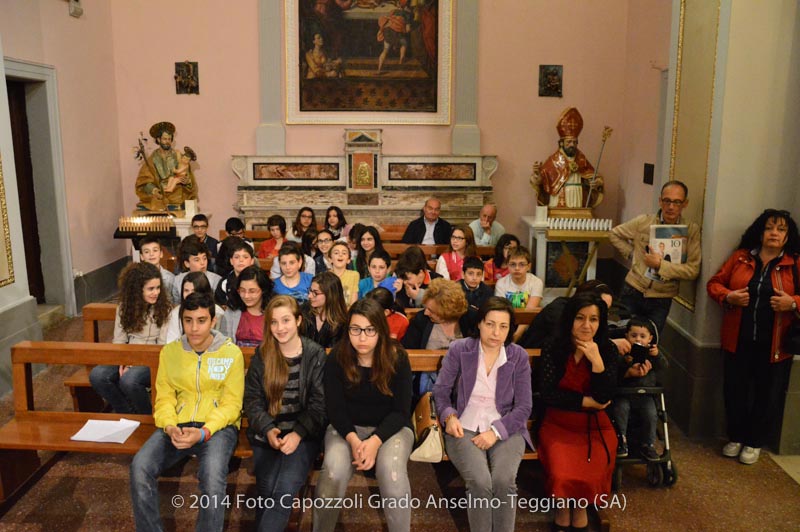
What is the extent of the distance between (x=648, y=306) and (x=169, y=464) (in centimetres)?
337

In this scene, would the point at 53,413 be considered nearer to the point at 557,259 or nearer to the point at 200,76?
the point at 557,259

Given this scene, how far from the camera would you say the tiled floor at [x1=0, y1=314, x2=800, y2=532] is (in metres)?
3.54

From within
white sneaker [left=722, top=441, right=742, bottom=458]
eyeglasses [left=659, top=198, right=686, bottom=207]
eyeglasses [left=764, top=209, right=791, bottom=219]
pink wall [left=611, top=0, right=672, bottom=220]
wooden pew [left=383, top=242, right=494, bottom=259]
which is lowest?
white sneaker [left=722, top=441, right=742, bottom=458]

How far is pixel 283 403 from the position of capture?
344cm

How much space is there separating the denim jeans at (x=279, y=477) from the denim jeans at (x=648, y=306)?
2620mm

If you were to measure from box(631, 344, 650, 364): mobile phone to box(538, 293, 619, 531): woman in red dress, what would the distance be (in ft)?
1.06

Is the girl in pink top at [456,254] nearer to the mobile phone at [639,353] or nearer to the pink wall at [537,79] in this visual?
the mobile phone at [639,353]

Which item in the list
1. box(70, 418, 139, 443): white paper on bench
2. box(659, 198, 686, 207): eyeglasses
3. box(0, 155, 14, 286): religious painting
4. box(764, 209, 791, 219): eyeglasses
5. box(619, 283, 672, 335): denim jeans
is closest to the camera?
box(70, 418, 139, 443): white paper on bench

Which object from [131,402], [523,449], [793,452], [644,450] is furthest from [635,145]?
[131,402]

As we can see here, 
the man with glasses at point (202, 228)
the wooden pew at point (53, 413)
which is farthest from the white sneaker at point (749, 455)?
the man with glasses at point (202, 228)

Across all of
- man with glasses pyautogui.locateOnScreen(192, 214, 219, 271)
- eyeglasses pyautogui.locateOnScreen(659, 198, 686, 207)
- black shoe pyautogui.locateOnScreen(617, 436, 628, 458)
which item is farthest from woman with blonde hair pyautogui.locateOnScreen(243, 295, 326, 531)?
man with glasses pyautogui.locateOnScreen(192, 214, 219, 271)

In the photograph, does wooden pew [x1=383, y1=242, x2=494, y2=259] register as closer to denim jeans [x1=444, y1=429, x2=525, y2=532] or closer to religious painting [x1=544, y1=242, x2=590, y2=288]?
religious painting [x1=544, y1=242, x2=590, y2=288]

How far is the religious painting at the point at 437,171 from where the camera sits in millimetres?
9195

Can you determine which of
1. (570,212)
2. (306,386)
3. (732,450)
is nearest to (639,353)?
(732,450)
